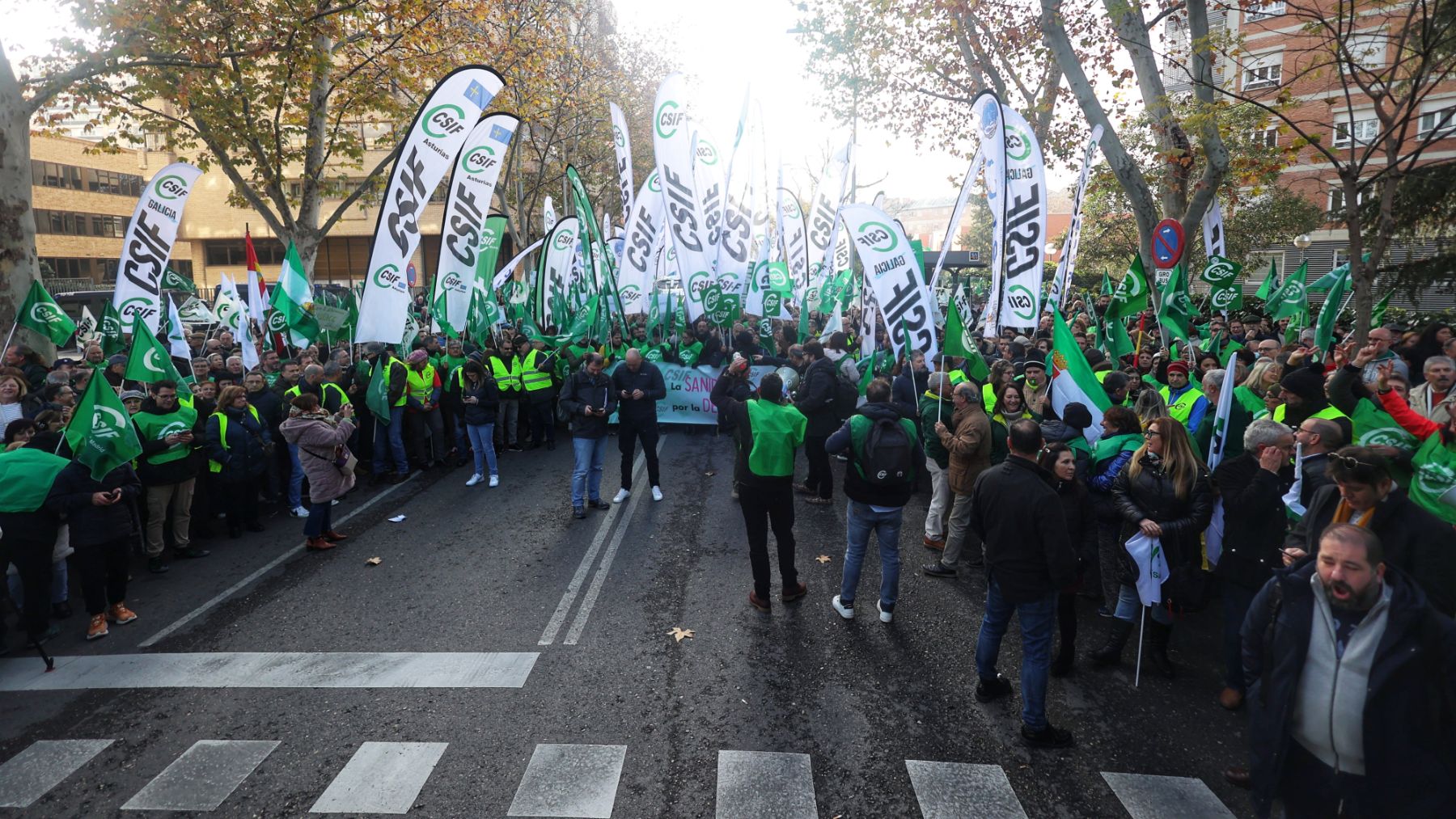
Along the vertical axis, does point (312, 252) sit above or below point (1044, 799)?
above

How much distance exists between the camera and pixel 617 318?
1474 centimetres

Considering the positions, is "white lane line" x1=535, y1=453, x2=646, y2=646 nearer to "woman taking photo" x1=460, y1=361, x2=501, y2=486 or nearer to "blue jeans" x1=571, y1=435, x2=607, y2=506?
"blue jeans" x1=571, y1=435, x2=607, y2=506

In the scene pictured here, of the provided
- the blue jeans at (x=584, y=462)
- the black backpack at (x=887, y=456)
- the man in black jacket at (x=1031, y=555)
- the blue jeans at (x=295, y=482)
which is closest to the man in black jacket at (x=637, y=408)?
the blue jeans at (x=584, y=462)

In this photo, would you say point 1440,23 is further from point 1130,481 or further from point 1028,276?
point 1130,481

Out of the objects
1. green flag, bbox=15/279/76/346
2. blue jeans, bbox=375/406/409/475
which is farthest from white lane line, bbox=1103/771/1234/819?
green flag, bbox=15/279/76/346

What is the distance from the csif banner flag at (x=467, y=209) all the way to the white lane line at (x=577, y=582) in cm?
313

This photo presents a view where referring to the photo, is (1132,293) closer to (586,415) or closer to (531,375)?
(586,415)

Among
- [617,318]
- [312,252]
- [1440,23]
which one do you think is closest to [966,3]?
[1440,23]

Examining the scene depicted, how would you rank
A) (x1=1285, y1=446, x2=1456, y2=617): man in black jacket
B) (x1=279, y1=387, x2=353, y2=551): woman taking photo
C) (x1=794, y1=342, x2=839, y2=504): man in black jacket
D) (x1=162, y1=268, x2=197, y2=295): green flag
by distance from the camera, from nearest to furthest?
(x1=1285, y1=446, x2=1456, y2=617): man in black jacket
(x1=279, y1=387, x2=353, y2=551): woman taking photo
(x1=794, y1=342, x2=839, y2=504): man in black jacket
(x1=162, y1=268, x2=197, y2=295): green flag

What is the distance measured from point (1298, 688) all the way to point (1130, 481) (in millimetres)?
2253

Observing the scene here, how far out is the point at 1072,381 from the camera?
22.9ft

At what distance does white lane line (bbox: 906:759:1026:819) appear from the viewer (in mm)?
4008

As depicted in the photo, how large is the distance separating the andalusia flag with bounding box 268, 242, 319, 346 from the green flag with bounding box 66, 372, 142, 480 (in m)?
5.25

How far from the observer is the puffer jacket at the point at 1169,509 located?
5031 mm
